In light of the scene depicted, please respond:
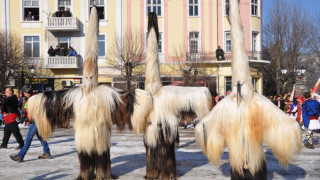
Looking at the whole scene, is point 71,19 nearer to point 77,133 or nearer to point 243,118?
point 77,133

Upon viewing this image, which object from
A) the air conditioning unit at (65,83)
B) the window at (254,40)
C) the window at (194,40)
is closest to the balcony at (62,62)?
the air conditioning unit at (65,83)

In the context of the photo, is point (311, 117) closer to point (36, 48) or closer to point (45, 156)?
point (45, 156)

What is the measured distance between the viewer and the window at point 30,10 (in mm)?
29609

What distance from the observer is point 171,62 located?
29266mm

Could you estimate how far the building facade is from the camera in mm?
29016

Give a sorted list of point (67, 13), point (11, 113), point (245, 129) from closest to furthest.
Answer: point (245, 129) → point (11, 113) → point (67, 13)

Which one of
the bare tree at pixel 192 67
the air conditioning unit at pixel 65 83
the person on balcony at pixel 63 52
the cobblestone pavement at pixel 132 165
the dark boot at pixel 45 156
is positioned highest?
the person on balcony at pixel 63 52

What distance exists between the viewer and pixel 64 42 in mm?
29719

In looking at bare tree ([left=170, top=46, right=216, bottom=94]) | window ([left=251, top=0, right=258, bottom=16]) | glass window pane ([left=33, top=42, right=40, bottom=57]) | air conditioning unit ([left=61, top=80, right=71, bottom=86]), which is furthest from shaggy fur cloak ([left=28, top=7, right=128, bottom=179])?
window ([left=251, top=0, right=258, bottom=16])

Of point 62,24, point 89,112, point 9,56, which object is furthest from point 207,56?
point 89,112

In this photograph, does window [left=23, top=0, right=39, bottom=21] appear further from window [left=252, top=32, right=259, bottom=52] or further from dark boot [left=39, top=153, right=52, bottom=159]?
dark boot [left=39, top=153, right=52, bottom=159]

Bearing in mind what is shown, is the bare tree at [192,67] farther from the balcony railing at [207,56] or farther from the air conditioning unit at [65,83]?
the air conditioning unit at [65,83]

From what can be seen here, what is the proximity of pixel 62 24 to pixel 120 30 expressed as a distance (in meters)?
4.38

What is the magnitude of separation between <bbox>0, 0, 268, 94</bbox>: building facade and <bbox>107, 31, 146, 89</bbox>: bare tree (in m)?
0.52
